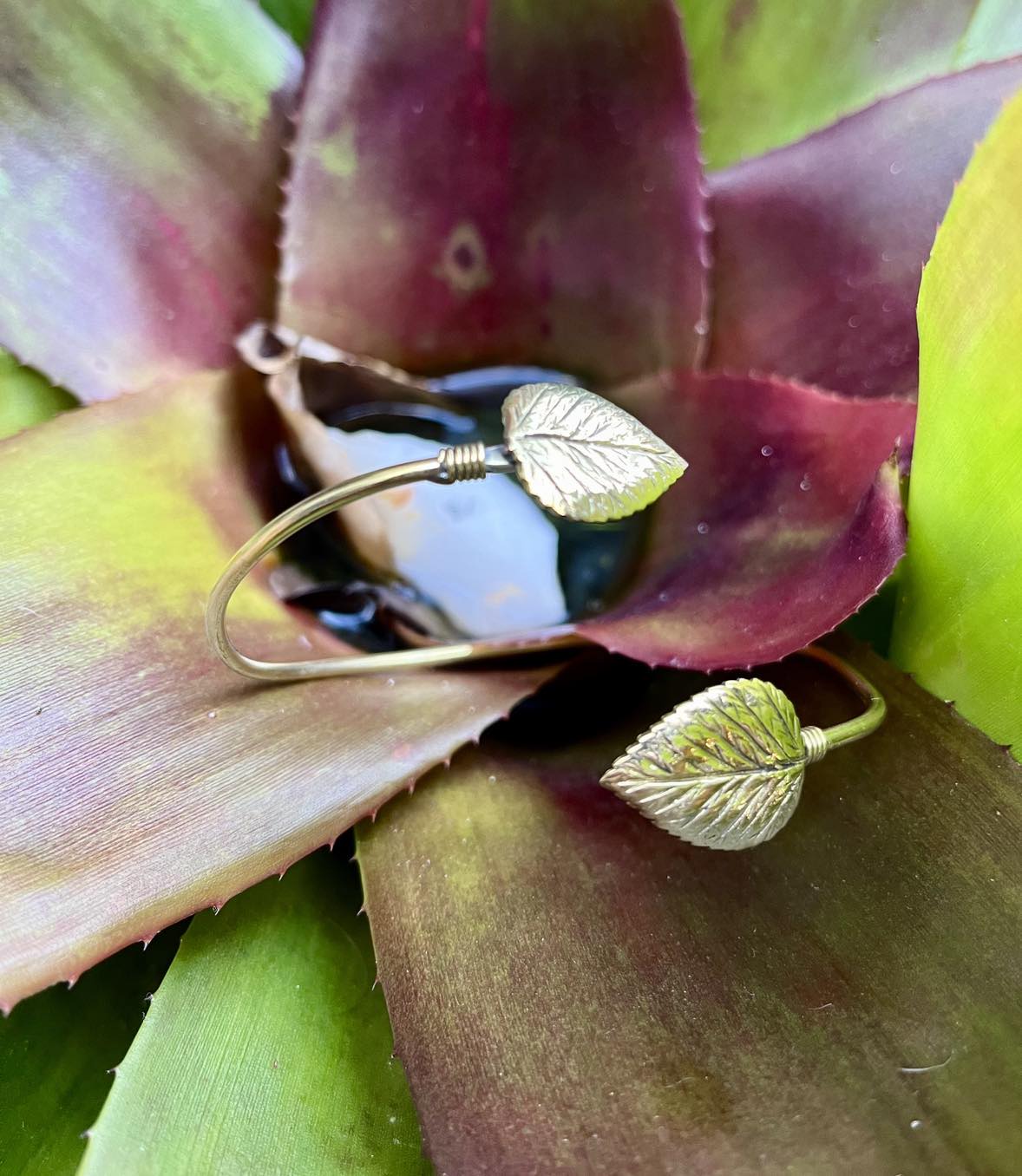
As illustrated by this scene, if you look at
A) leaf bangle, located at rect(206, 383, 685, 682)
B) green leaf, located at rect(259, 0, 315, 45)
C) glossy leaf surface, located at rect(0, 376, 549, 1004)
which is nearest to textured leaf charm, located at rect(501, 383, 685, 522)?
leaf bangle, located at rect(206, 383, 685, 682)

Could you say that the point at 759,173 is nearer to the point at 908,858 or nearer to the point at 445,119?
the point at 445,119

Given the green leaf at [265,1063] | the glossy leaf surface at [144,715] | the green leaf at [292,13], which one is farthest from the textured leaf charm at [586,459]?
the green leaf at [292,13]

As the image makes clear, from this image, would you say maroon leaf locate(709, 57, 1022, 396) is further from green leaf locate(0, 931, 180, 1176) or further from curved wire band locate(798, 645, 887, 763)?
green leaf locate(0, 931, 180, 1176)

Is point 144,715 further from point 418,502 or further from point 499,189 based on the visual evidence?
point 499,189

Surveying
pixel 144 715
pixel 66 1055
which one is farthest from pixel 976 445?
pixel 66 1055

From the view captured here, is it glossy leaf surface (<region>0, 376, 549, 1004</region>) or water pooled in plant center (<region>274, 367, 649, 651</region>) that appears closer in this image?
glossy leaf surface (<region>0, 376, 549, 1004</region>)

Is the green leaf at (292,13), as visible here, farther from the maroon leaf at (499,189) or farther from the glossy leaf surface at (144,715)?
the glossy leaf surface at (144,715)

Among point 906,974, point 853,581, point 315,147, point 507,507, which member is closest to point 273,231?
point 315,147
